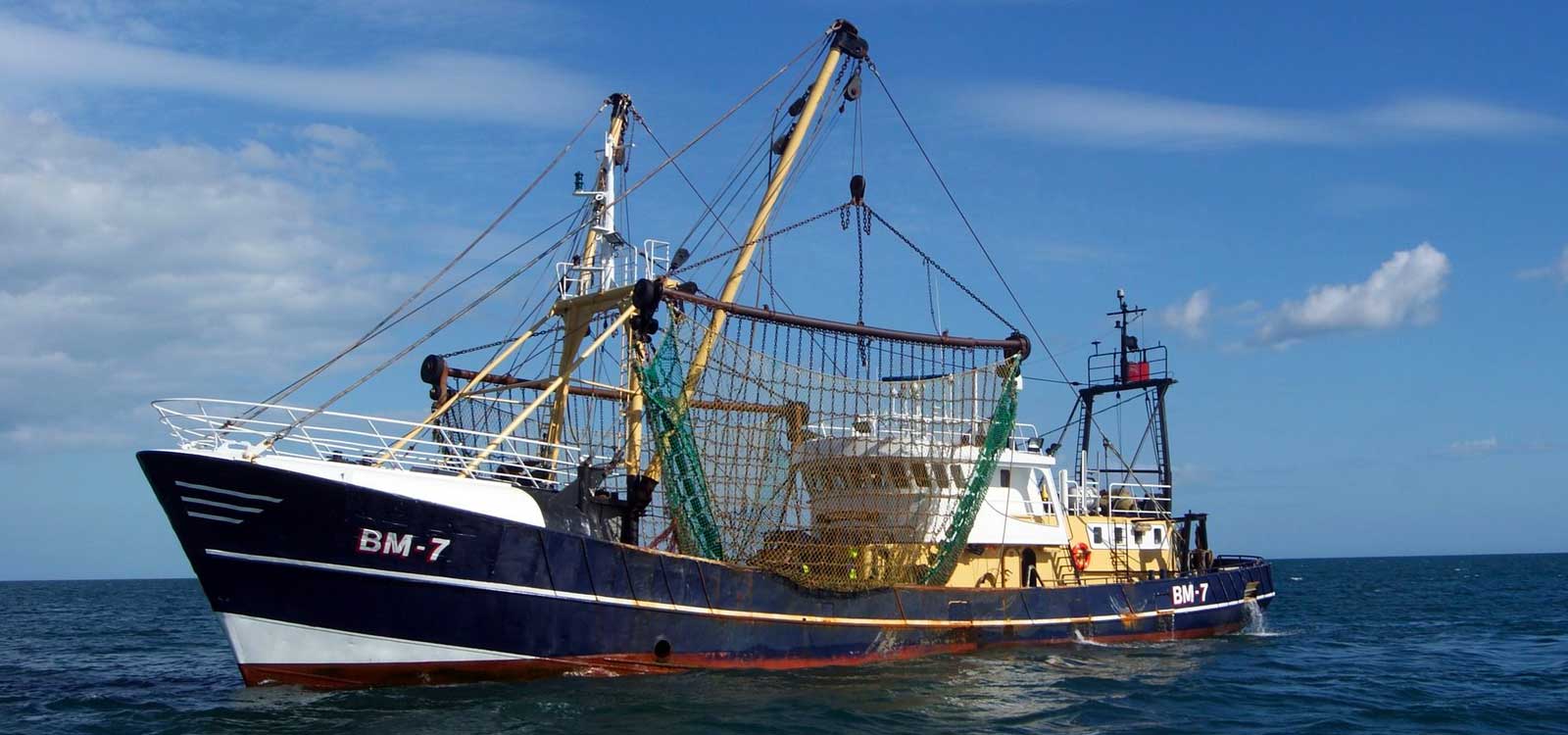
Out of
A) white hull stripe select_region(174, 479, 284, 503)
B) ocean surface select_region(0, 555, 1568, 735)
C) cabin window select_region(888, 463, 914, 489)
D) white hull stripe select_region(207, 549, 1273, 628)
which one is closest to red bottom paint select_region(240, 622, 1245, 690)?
ocean surface select_region(0, 555, 1568, 735)

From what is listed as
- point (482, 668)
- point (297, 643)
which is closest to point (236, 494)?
point (297, 643)

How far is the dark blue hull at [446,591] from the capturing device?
17031 millimetres

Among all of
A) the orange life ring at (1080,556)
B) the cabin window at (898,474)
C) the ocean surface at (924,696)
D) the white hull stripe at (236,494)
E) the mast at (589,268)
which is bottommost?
the ocean surface at (924,696)

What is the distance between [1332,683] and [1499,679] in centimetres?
318

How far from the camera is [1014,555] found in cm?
2638

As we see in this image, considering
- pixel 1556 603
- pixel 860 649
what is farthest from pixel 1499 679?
pixel 1556 603

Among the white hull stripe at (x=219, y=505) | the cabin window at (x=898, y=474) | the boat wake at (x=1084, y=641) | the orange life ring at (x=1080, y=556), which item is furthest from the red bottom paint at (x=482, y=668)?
the orange life ring at (x=1080, y=556)

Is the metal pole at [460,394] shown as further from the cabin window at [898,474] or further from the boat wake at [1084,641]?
the boat wake at [1084,641]

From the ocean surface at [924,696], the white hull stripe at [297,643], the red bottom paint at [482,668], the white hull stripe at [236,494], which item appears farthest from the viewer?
the red bottom paint at [482,668]

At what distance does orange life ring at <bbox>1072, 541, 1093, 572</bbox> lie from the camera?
27.1 m

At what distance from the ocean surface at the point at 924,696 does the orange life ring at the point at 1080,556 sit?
6.70 ft

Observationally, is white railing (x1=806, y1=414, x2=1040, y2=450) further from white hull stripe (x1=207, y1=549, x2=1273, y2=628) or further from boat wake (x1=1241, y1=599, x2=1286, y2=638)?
boat wake (x1=1241, y1=599, x2=1286, y2=638)

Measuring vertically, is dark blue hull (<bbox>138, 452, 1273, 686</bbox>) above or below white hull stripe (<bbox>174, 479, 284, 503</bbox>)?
below

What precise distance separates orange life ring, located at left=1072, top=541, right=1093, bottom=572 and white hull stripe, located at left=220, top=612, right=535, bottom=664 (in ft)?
48.3
